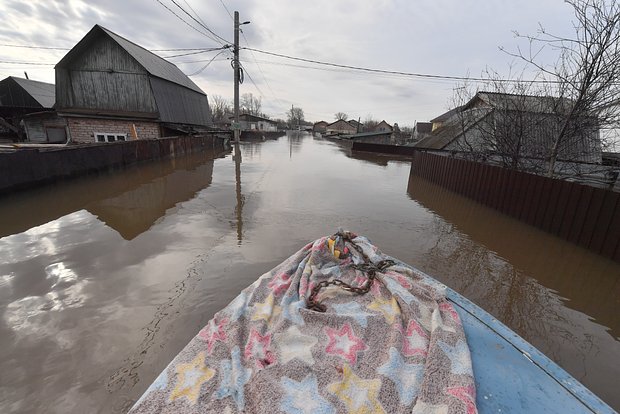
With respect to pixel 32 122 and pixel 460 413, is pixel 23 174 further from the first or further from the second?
pixel 32 122

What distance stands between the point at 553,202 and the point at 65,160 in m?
12.6

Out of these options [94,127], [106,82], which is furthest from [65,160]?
[106,82]

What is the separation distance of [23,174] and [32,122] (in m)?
18.9

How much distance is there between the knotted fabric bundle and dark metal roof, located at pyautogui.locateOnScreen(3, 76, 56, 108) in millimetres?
34640

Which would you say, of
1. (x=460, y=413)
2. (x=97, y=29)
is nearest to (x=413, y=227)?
(x=460, y=413)

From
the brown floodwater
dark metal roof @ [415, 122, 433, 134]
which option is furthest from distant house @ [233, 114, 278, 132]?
the brown floodwater

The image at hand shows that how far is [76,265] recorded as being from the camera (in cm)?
388

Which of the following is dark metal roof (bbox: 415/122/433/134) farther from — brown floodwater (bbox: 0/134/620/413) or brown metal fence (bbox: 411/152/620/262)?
brown floodwater (bbox: 0/134/620/413)

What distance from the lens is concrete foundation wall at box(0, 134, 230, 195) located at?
657 centimetres

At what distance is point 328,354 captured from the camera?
1965 millimetres

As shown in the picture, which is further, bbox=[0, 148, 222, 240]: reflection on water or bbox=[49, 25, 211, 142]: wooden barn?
bbox=[49, 25, 211, 142]: wooden barn

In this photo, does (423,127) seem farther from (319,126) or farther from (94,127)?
(94,127)

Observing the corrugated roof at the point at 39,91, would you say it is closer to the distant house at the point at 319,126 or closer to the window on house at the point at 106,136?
the window on house at the point at 106,136

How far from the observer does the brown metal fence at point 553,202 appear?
16.6 ft
